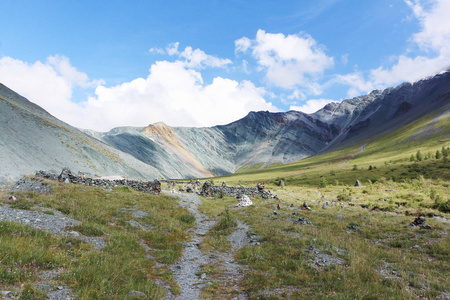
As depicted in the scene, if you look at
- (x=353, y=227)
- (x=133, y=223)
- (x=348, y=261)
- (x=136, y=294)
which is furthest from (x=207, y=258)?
(x=353, y=227)

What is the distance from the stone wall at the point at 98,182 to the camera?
36.0m

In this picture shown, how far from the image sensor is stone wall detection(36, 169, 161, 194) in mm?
35969

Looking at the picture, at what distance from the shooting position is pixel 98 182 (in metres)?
37.9

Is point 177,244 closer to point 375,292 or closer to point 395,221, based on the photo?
point 375,292

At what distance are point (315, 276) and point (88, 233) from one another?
11.8 metres

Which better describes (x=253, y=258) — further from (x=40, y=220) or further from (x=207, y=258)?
(x=40, y=220)

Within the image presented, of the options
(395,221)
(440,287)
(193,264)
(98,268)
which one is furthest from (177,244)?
(395,221)

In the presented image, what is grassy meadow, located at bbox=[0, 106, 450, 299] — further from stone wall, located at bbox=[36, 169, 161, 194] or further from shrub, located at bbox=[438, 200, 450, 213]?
stone wall, located at bbox=[36, 169, 161, 194]

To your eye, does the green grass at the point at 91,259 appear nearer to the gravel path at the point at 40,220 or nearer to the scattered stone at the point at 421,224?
the gravel path at the point at 40,220

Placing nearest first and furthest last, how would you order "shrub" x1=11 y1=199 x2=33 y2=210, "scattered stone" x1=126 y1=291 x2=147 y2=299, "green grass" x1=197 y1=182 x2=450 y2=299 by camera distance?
"scattered stone" x1=126 y1=291 x2=147 y2=299 → "green grass" x1=197 y1=182 x2=450 y2=299 → "shrub" x1=11 y1=199 x2=33 y2=210

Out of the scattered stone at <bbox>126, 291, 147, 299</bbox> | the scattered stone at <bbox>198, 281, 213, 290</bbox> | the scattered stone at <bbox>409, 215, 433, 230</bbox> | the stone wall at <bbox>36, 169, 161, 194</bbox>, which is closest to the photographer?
the scattered stone at <bbox>126, 291, 147, 299</bbox>

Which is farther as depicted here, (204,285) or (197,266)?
(197,266)

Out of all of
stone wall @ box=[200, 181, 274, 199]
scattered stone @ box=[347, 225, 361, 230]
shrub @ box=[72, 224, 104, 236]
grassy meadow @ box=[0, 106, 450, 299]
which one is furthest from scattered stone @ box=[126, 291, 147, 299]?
stone wall @ box=[200, 181, 274, 199]

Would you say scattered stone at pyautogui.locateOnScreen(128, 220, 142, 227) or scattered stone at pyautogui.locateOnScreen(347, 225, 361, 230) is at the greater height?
scattered stone at pyautogui.locateOnScreen(128, 220, 142, 227)
